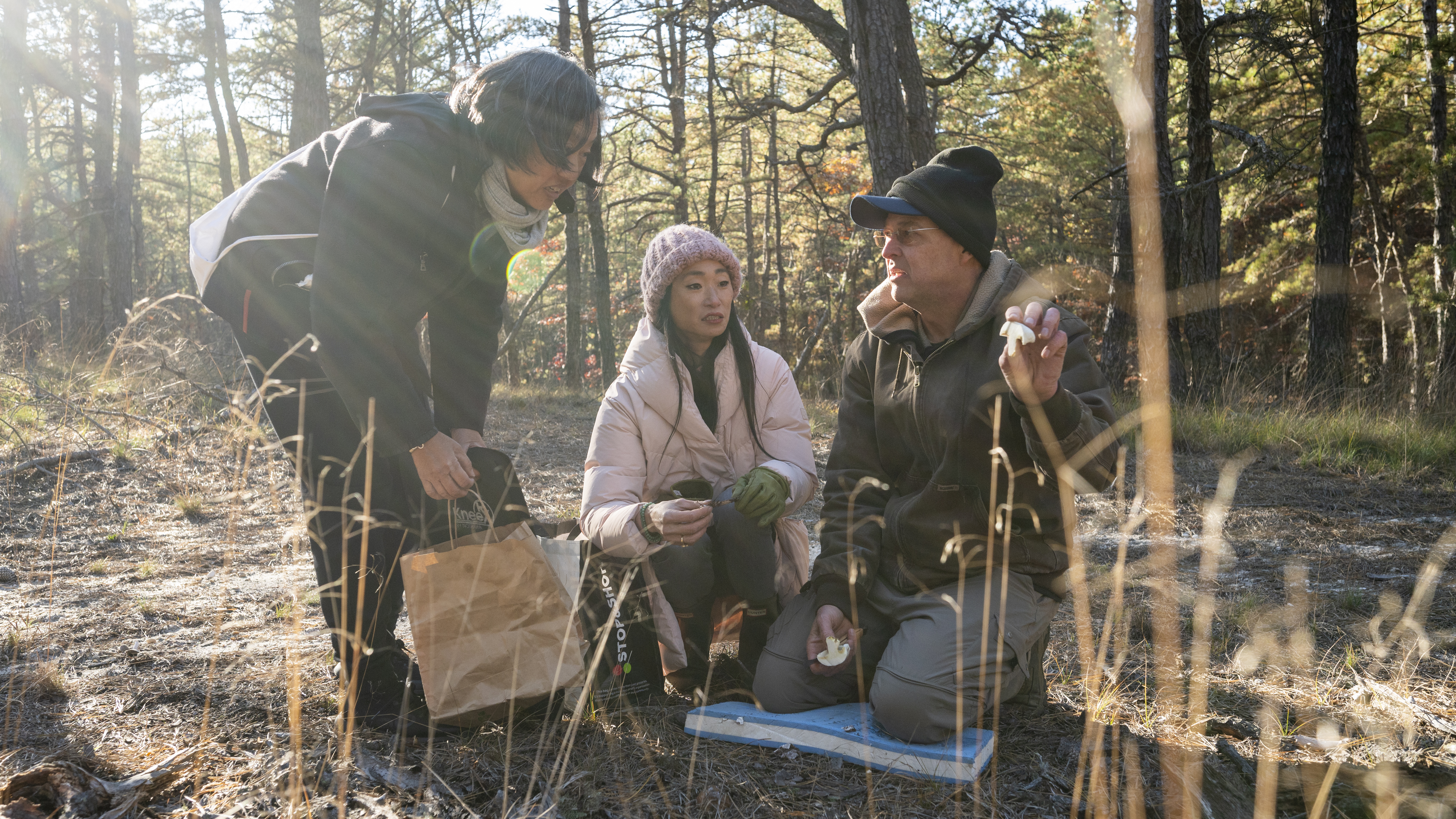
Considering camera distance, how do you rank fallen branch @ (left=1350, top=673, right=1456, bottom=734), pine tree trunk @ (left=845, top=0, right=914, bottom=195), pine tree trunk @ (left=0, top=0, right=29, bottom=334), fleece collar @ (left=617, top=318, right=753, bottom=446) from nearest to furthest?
fallen branch @ (left=1350, top=673, right=1456, bottom=734), fleece collar @ (left=617, top=318, right=753, bottom=446), pine tree trunk @ (left=845, top=0, right=914, bottom=195), pine tree trunk @ (left=0, top=0, right=29, bottom=334)

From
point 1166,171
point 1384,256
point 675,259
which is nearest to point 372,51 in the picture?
A: point 1166,171

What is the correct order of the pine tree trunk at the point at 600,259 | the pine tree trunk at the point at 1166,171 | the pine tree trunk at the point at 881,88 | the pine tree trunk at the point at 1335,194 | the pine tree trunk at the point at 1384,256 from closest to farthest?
the pine tree trunk at the point at 881,88 → the pine tree trunk at the point at 1166,171 → the pine tree trunk at the point at 1335,194 → the pine tree trunk at the point at 1384,256 → the pine tree trunk at the point at 600,259

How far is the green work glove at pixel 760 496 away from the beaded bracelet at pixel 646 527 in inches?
9.5

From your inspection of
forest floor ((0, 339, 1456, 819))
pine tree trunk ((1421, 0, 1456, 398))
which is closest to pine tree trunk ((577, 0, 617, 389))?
forest floor ((0, 339, 1456, 819))

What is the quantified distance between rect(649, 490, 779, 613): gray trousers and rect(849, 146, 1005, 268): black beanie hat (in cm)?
96

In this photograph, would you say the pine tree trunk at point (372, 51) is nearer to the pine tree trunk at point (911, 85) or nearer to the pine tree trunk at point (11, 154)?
the pine tree trunk at point (11, 154)

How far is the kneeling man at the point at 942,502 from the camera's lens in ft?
6.91

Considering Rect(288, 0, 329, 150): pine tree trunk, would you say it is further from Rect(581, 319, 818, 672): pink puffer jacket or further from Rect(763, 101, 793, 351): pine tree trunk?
Rect(581, 319, 818, 672): pink puffer jacket

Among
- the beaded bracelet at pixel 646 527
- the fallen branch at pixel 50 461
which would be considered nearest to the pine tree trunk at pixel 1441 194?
the beaded bracelet at pixel 646 527

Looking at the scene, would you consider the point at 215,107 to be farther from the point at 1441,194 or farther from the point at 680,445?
the point at 1441,194

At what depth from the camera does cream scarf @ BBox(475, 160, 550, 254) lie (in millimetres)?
2148

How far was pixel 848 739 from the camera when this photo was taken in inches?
82.2

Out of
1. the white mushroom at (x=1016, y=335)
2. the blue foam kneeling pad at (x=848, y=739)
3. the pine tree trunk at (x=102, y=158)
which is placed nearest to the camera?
the white mushroom at (x=1016, y=335)

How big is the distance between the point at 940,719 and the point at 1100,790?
0.39m
